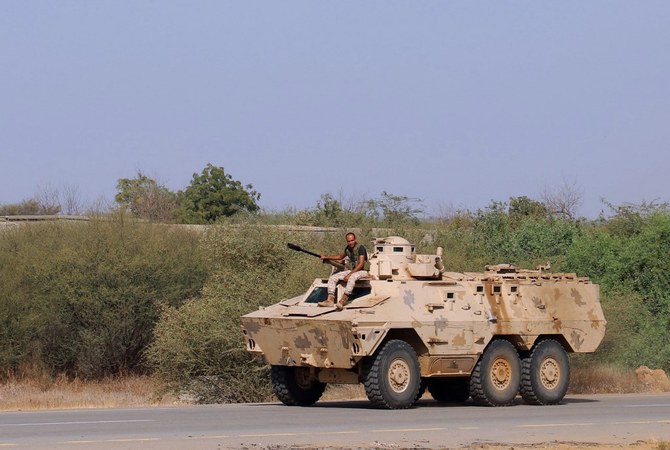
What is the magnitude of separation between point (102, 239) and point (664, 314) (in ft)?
51.6

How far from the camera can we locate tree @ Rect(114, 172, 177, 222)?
61.8 metres

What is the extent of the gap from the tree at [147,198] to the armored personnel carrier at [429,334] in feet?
128

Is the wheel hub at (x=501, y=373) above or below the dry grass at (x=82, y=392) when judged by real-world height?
above

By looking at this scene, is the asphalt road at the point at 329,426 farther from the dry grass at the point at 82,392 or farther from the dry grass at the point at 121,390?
the dry grass at the point at 82,392

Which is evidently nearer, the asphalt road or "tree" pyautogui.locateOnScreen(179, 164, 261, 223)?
the asphalt road

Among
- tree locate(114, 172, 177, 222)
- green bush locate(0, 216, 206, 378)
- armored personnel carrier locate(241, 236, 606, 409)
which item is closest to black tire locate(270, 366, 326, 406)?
armored personnel carrier locate(241, 236, 606, 409)

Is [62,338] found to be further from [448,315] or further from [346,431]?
[346,431]

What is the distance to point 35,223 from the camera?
39031 mm

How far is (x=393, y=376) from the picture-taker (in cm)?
1870

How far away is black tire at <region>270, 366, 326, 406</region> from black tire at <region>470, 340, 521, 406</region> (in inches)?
98.3

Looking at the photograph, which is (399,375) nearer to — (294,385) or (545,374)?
(294,385)

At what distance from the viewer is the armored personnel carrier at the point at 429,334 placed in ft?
61.3

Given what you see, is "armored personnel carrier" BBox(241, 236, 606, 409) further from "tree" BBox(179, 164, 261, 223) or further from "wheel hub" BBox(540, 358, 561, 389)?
"tree" BBox(179, 164, 261, 223)

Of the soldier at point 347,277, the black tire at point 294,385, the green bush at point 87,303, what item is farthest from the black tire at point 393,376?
the green bush at point 87,303
